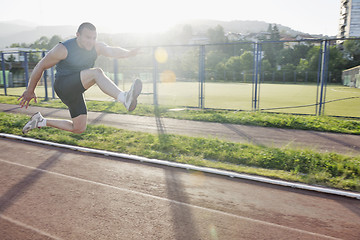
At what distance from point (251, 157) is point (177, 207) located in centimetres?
325

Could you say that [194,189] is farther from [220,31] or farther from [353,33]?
[220,31]

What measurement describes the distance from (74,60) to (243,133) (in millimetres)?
6999

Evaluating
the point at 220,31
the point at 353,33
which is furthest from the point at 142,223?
the point at 220,31

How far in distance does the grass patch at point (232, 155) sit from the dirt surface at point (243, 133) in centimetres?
101

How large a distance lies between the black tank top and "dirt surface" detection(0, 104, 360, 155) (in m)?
5.61

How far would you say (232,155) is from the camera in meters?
7.50

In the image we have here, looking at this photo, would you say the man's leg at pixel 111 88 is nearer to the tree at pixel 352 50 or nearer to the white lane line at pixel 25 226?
the white lane line at pixel 25 226

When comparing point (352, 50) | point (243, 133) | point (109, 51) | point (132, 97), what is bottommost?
point (243, 133)

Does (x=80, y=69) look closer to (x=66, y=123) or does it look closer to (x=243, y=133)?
(x=66, y=123)

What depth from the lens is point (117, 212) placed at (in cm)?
451

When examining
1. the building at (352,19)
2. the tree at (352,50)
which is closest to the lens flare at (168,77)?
the tree at (352,50)

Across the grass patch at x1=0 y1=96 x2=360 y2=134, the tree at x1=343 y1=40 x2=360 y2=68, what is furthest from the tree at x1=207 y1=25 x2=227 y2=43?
the grass patch at x1=0 y1=96 x2=360 y2=134

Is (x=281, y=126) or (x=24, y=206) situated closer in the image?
(x=24, y=206)

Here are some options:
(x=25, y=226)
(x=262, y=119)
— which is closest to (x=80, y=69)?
(x=25, y=226)
